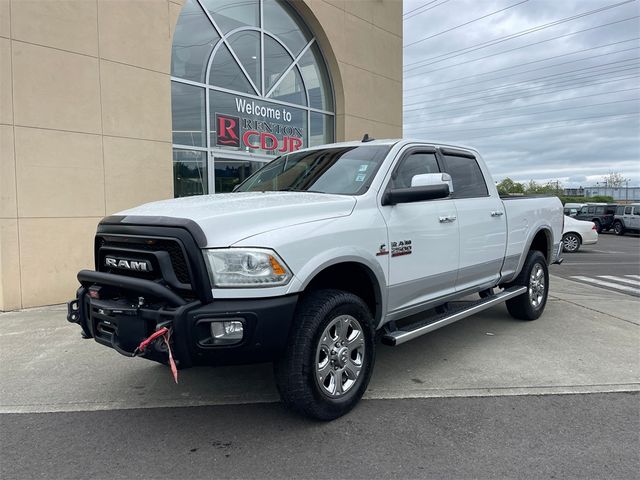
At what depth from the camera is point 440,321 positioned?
4.46 m

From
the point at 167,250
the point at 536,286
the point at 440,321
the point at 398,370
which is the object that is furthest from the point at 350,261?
the point at 536,286

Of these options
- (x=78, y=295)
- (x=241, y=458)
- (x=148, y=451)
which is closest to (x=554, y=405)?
(x=241, y=458)

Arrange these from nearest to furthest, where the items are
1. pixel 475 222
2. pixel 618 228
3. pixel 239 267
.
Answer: pixel 239 267 → pixel 475 222 → pixel 618 228

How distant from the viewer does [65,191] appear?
292 inches

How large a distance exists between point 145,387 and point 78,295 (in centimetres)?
106

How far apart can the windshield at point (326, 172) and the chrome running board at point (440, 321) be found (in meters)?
1.18

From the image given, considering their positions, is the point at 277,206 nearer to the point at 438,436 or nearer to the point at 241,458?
the point at 241,458

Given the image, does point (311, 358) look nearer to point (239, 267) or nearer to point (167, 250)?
point (239, 267)

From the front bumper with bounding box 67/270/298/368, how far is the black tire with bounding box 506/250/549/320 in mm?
3984

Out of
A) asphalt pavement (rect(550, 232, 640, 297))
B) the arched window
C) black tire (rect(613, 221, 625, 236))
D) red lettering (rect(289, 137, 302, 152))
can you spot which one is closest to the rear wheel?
black tire (rect(613, 221, 625, 236))

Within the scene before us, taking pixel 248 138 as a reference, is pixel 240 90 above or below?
above

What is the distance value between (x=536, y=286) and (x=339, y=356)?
3922mm

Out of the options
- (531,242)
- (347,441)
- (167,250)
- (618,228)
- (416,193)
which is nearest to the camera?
(167,250)

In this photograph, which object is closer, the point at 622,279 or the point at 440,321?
the point at 440,321
